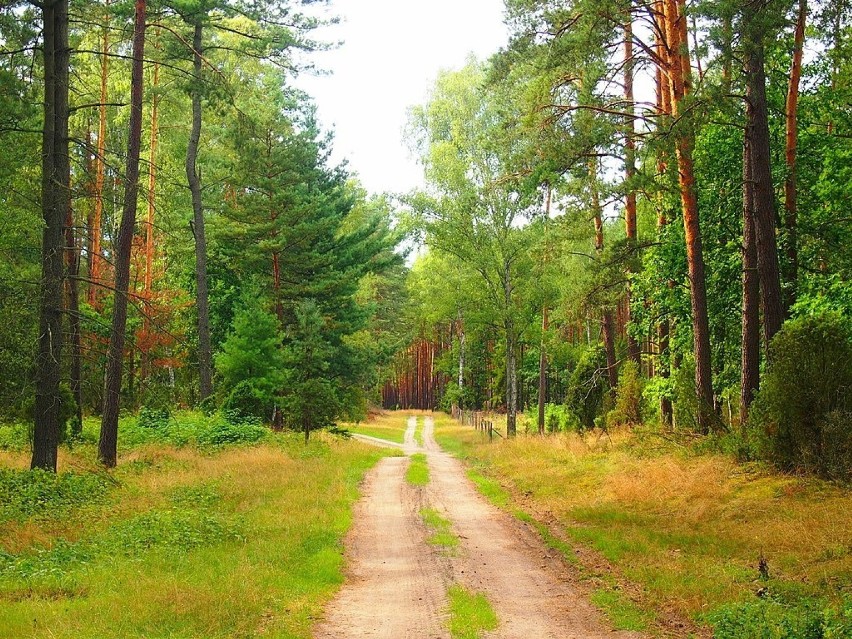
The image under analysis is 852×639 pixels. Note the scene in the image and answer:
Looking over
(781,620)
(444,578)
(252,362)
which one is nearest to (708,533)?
(444,578)

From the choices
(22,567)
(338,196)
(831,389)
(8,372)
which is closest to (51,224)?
(8,372)

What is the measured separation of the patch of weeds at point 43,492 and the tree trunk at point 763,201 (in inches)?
487

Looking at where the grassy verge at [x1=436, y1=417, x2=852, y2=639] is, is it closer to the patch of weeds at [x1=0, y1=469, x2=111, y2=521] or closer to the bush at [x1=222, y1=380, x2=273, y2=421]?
the patch of weeds at [x1=0, y1=469, x2=111, y2=521]

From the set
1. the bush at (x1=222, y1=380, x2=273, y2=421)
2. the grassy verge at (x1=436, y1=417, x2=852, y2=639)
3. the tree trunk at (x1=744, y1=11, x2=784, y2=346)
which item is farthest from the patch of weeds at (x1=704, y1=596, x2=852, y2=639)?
the bush at (x1=222, y1=380, x2=273, y2=421)

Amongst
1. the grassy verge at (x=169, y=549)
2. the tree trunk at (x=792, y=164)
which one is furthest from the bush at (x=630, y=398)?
the grassy verge at (x=169, y=549)

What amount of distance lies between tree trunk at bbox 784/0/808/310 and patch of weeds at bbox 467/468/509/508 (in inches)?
298

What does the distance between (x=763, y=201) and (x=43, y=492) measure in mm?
13543

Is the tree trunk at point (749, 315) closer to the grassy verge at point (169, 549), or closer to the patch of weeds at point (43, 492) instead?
the grassy verge at point (169, 549)

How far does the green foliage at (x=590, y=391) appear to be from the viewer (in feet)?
84.6

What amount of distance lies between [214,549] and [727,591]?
6.32 metres

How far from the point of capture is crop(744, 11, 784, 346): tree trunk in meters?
13.8

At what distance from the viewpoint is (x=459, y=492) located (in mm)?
17156

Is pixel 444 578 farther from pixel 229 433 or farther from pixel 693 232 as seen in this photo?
pixel 229 433

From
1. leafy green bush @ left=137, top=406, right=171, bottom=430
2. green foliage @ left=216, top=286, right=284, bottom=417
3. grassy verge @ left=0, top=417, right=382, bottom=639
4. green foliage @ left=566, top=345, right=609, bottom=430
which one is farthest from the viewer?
green foliage @ left=216, top=286, right=284, bottom=417
